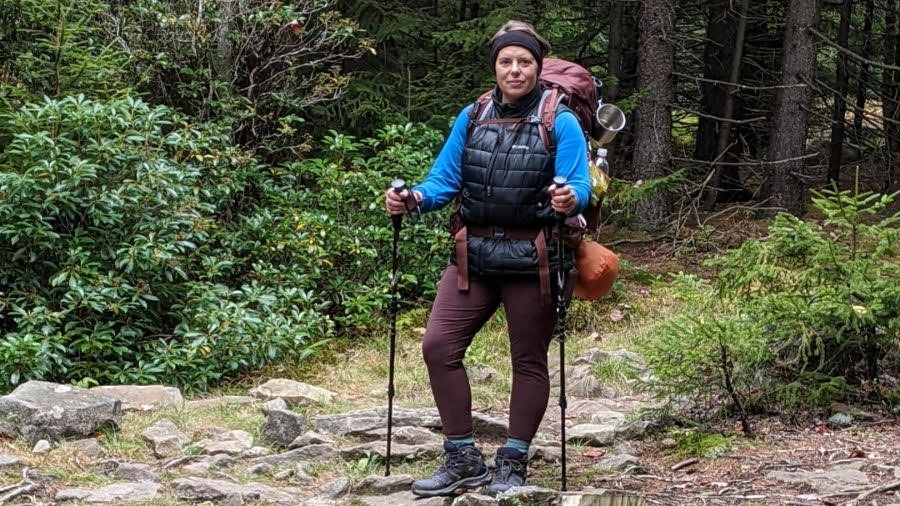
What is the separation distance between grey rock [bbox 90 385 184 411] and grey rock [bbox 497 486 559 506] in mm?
3279

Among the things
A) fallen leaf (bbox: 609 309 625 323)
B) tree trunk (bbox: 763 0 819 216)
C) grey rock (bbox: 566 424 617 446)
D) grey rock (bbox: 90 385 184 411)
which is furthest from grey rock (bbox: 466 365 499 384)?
tree trunk (bbox: 763 0 819 216)

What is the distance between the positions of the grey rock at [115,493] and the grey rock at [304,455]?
0.66 m

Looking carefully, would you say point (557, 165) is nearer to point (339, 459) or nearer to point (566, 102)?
point (566, 102)

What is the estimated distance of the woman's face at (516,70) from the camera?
13.8 ft

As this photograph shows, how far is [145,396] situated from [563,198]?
3.94 meters

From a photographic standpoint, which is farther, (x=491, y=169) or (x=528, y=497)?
(x=491, y=169)

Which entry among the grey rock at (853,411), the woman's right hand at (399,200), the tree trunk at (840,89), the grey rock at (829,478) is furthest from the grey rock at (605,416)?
the tree trunk at (840,89)

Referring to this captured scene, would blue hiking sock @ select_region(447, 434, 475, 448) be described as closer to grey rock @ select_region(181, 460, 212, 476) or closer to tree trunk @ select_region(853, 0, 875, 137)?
grey rock @ select_region(181, 460, 212, 476)

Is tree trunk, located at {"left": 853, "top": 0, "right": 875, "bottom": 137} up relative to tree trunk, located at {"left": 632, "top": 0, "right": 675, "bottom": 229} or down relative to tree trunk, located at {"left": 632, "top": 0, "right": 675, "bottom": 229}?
up

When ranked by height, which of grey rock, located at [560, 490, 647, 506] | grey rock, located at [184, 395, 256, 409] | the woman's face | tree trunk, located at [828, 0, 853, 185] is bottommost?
grey rock, located at [184, 395, 256, 409]

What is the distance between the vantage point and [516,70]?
4.22 metres

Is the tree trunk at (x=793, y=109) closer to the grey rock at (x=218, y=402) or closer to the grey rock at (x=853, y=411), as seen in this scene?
the grey rock at (x=853, y=411)

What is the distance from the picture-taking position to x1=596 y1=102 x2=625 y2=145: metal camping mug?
4.59m

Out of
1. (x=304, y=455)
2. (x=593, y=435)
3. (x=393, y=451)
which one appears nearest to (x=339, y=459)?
(x=304, y=455)
